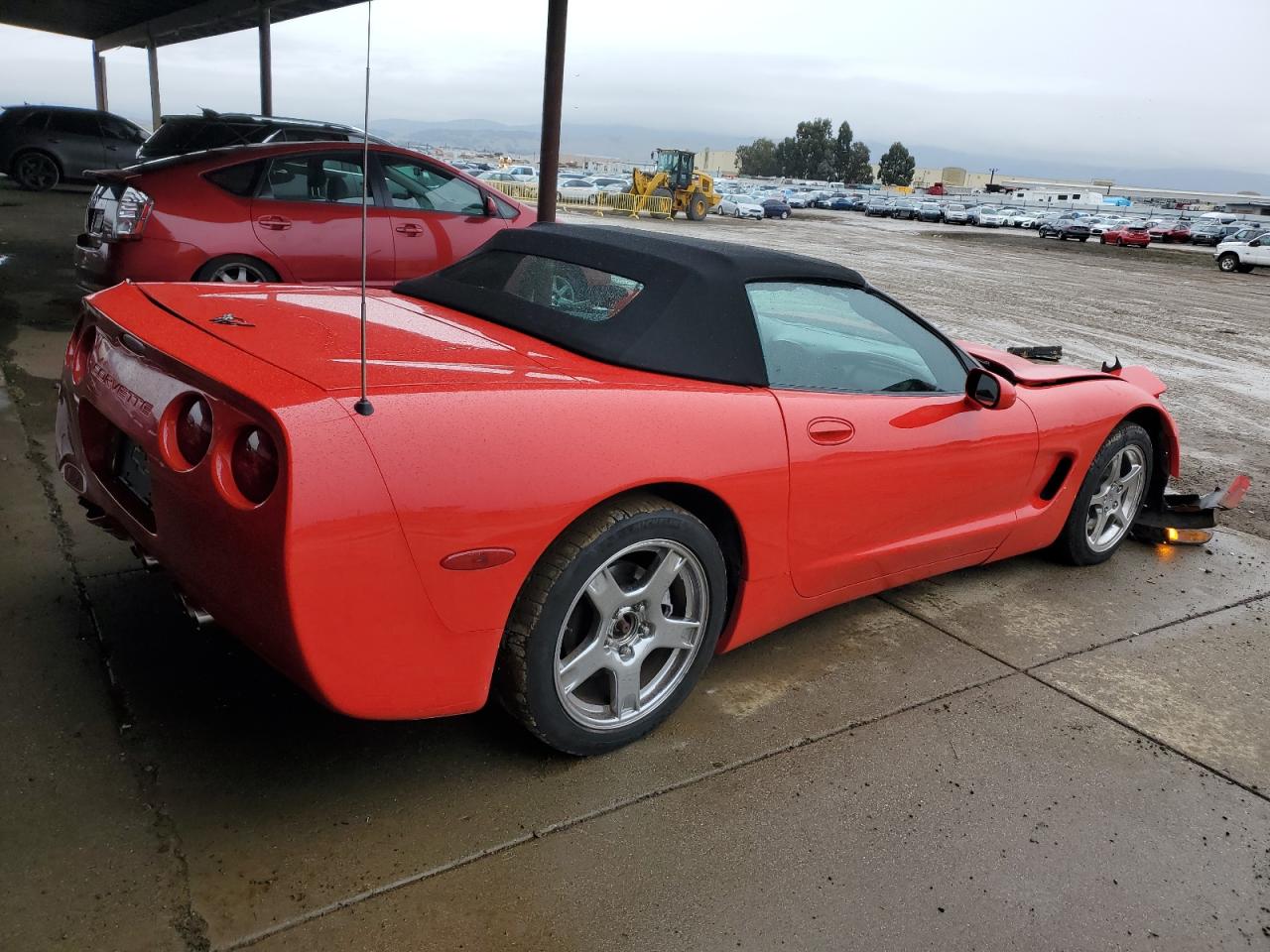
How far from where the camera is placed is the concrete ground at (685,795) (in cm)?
207

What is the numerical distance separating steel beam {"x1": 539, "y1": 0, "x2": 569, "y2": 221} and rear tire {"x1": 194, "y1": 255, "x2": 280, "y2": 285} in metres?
2.66

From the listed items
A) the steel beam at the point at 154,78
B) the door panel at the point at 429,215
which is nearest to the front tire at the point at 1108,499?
the door panel at the point at 429,215

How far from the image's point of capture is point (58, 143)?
17922 millimetres

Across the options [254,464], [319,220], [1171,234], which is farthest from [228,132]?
[1171,234]

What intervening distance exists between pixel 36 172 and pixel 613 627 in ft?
65.3

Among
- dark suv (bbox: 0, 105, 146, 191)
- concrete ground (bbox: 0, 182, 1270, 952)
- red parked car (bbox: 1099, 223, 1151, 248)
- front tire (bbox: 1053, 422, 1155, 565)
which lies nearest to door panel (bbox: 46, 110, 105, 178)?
dark suv (bbox: 0, 105, 146, 191)

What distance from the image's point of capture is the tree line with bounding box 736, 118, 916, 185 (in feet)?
412

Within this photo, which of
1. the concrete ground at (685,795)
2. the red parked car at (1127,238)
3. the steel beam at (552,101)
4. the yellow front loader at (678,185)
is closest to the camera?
the concrete ground at (685,795)

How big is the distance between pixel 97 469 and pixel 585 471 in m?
1.40

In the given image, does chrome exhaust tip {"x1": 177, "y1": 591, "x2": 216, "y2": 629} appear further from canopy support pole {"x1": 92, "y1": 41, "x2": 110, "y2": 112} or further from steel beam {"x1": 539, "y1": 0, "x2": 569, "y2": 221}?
canopy support pole {"x1": 92, "y1": 41, "x2": 110, "y2": 112}

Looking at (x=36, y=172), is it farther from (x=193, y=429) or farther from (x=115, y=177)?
(x=193, y=429)

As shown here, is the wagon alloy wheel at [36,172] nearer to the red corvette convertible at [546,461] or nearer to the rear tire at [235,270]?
the rear tire at [235,270]

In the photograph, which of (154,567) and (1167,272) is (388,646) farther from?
(1167,272)

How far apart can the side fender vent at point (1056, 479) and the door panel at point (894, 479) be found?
0.22 metres
